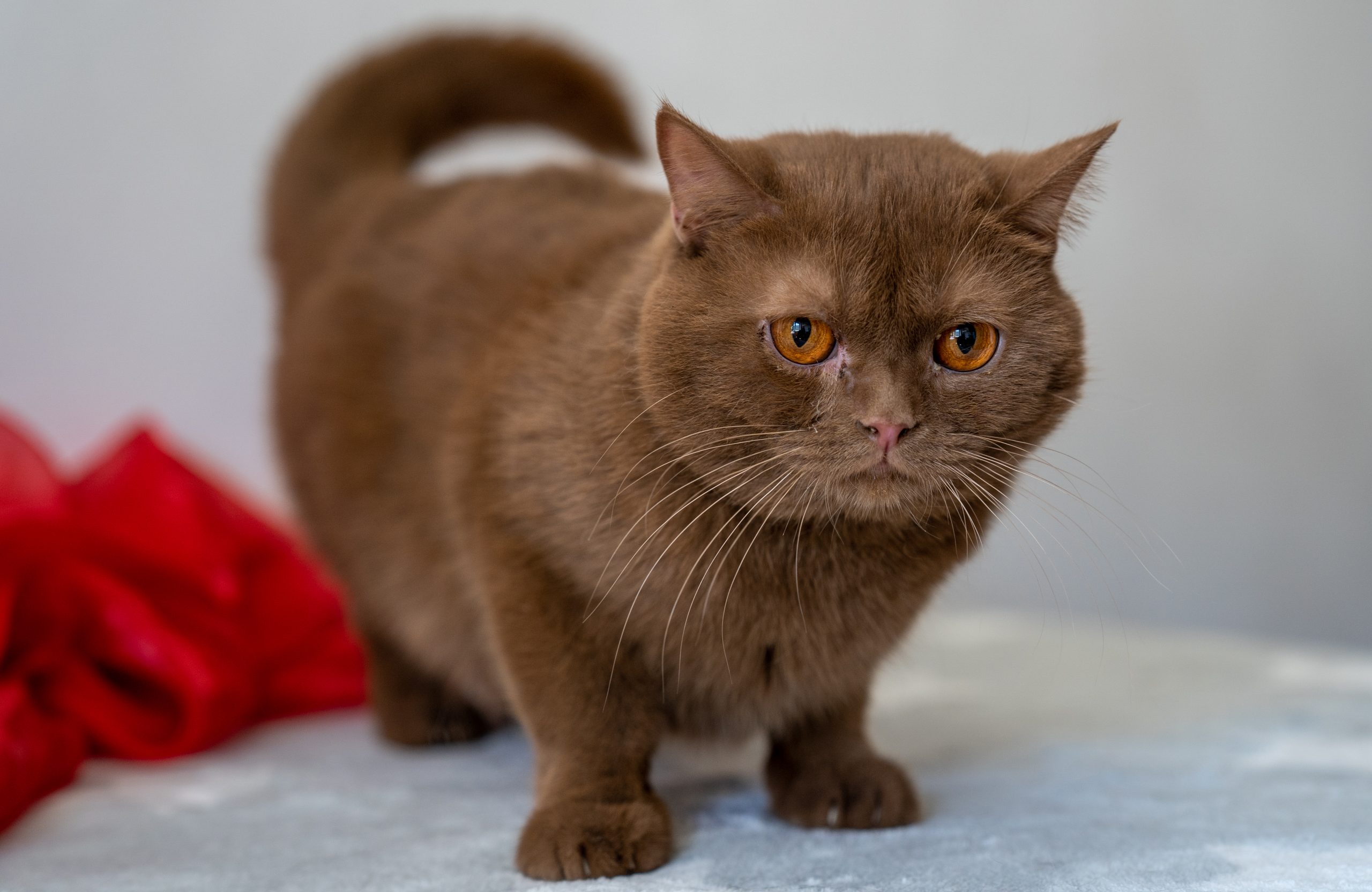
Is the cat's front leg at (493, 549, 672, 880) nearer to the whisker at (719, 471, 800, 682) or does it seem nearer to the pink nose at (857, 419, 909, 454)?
the whisker at (719, 471, 800, 682)

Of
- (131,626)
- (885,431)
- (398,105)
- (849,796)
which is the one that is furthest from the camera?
(398,105)

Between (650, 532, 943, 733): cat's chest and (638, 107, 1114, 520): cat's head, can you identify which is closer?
(638, 107, 1114, 520): cat's head

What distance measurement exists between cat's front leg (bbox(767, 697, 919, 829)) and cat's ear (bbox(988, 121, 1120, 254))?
525 millimetres

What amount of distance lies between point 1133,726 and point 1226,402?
0.98 metres

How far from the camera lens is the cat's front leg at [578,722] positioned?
1.14 meters

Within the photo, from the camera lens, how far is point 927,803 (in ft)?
4.32

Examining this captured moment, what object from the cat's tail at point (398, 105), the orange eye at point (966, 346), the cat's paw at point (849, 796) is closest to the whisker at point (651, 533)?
the orange eye at point (966, 346)

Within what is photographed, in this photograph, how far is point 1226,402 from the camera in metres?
2.36

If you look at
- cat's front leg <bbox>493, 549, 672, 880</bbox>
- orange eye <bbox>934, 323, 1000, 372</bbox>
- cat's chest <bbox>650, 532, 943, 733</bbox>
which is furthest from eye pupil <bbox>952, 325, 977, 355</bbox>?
cat's front leg <bbox>493, 549, 672, 880</bbox>

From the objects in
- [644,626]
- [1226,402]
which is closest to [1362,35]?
[1226,402]

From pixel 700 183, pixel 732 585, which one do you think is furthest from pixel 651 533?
pixel 700 183

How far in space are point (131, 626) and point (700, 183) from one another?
953 mm

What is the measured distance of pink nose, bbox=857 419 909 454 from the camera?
3.27 feet

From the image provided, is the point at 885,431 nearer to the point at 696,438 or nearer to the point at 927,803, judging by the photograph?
the point at 696,438
